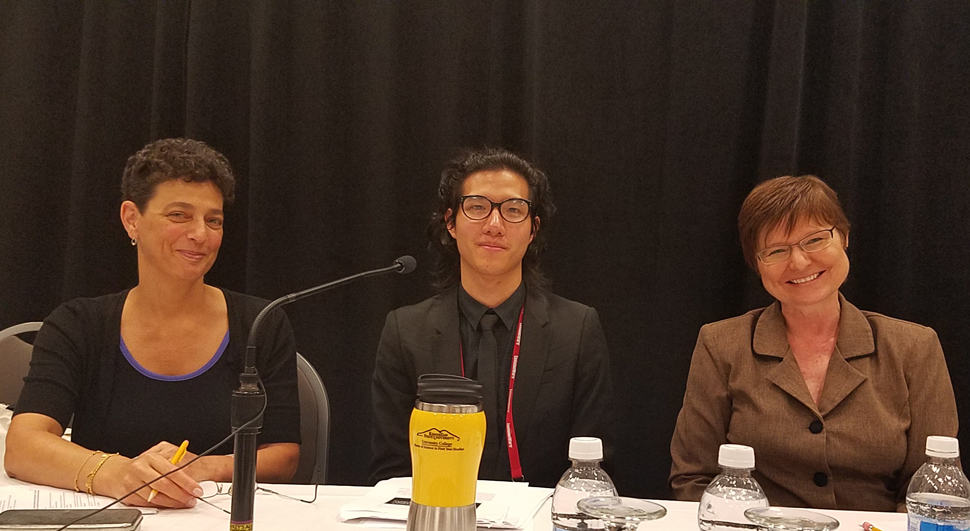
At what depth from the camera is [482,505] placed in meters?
1.43

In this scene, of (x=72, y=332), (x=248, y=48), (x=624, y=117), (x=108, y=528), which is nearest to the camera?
(x=108, y=528)

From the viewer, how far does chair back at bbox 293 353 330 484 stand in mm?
2203

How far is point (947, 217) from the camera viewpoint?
245 cm

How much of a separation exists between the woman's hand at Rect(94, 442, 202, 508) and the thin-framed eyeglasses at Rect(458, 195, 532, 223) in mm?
1058

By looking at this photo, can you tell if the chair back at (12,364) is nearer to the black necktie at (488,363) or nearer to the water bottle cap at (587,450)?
the black necktie at (488,363)

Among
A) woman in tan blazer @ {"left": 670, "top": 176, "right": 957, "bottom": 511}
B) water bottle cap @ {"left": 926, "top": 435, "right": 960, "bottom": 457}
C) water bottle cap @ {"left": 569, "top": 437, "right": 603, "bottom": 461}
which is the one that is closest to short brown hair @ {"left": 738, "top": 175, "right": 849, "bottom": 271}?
woman in tan blazer @ {"left": 670, "top": 176, "right": 957, "bottom": 511}

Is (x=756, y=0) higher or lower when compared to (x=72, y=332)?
higher

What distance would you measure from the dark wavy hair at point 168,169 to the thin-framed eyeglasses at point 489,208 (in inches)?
25.7

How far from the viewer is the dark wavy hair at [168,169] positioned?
81.1 inches

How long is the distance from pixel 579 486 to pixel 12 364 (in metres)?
1.76

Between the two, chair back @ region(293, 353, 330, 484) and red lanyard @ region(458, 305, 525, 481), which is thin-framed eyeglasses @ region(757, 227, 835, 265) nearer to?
red lanyard @ region(458, 305, 525, 481)

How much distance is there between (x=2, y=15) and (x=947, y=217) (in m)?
3.23

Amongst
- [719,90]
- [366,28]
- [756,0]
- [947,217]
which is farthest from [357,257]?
[947,217]

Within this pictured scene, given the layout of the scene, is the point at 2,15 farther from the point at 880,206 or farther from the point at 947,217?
the point at 947,217
